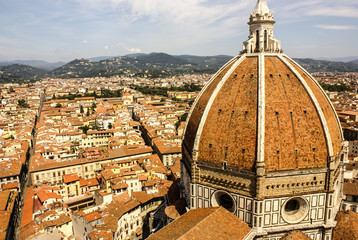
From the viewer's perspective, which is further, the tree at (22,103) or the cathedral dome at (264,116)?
the tree at (22,103)

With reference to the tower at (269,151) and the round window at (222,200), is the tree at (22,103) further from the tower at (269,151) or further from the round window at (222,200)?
the round window at (222,200)

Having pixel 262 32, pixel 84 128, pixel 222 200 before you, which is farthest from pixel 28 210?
pixel 84 128

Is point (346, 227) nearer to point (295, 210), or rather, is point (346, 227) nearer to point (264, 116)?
point (295, 210)

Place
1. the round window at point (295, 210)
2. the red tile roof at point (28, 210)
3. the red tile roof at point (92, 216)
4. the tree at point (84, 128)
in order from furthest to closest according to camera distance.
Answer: the tree at point (84, 128) < the red tile roof at point (28, 210) < the red tile roof at point (92, 216) < the round window at point (295, 210)

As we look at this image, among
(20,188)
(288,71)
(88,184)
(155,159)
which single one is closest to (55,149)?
(20,188)

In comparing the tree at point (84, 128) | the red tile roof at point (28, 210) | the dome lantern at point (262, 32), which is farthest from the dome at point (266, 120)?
the tree at point (84, 128)
